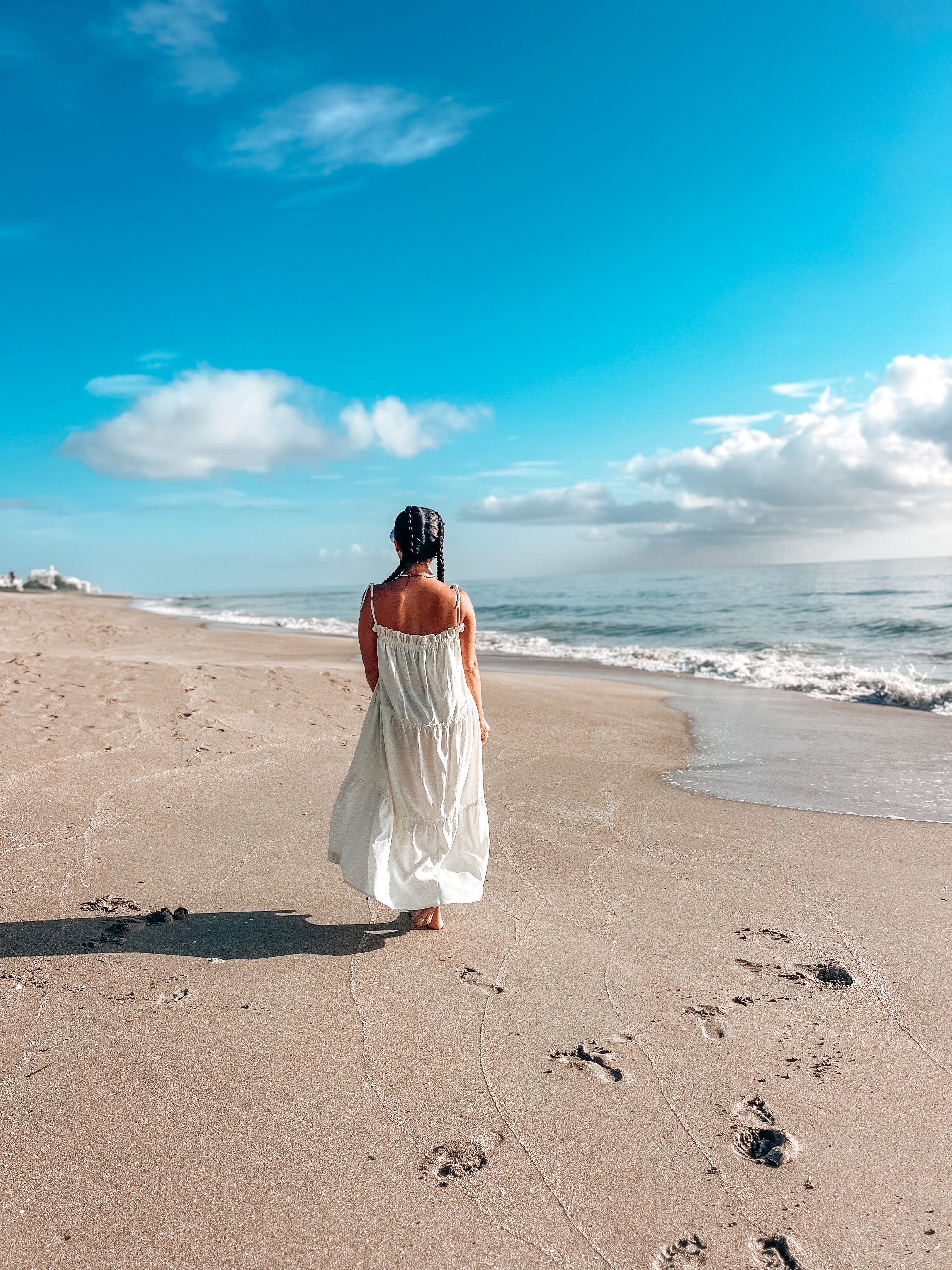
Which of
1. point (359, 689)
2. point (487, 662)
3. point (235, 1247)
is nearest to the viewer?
point (235, 1247)

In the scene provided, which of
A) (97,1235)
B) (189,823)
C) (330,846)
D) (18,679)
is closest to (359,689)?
(18,679)

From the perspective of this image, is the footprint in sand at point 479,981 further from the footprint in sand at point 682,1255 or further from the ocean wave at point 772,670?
the ocean wave at point 772,670

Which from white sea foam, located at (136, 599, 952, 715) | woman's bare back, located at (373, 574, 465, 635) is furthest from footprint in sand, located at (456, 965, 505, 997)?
white sea foam, located at (136, 599, 952, 715)

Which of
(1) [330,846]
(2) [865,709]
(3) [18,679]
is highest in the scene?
(3) [18,679]

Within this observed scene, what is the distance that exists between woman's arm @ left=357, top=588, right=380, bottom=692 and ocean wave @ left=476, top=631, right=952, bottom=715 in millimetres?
10420

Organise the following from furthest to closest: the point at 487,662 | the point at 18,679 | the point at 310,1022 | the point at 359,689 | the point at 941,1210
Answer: the point at 487,662 → the point at 359,689 → the point at 18,679 → the point at 310,1022 → the point at 941,1210

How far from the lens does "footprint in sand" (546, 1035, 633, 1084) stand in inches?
110

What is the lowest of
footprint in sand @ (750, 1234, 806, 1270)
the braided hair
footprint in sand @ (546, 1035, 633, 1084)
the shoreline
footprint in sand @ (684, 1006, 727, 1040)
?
the shoreline

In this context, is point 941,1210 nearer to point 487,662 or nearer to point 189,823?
point 189,823

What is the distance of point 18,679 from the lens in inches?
345

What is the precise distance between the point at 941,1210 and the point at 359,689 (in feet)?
29.5

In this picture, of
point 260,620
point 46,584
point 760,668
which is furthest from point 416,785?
point 46,584

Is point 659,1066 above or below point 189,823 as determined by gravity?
below

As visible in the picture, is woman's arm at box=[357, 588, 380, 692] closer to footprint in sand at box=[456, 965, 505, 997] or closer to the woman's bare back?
the woman's bare back
